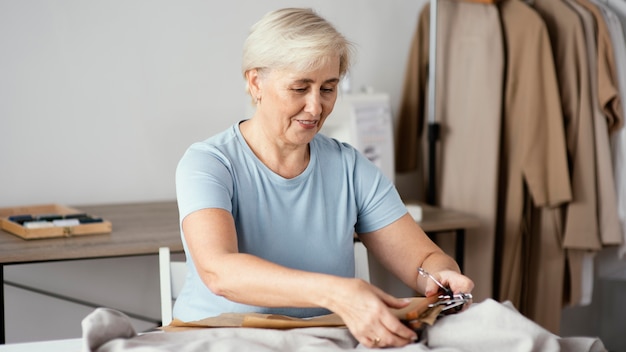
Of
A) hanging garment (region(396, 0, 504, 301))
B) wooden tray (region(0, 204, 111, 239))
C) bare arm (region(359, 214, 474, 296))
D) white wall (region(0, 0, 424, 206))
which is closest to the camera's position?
bare arm (region(359, 214, 474, 296))

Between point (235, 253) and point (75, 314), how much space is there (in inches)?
64.1

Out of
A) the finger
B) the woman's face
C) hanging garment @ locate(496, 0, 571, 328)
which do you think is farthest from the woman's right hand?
hanging garment @ locate(496, 0, 571, 328)

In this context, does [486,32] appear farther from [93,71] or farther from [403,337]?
[403,337]

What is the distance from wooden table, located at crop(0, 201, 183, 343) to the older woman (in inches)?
24.0

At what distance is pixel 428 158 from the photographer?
10.7ft

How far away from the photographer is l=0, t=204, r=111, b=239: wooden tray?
243 cm

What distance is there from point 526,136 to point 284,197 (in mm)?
1479

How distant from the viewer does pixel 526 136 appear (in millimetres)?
3045

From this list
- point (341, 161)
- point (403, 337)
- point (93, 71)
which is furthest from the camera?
point (93, 71)

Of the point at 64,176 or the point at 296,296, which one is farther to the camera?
the point at 64,176

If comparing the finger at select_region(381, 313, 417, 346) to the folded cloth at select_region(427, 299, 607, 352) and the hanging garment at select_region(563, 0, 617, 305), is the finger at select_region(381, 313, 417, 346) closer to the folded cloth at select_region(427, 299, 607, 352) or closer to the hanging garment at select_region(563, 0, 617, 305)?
the folded cloth at select_region(427, 299, 607, 352)

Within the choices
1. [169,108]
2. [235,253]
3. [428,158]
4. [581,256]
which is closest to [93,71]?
[169,108]

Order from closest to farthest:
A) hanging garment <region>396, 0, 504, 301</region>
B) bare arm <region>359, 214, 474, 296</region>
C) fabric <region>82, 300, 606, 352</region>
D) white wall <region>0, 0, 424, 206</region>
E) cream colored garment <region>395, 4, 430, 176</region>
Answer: fabric <region>82, 300, 606, 352</region> → bare arm <region>359, 214, 474, 296</region> → white wall <region>0, 0, 424, 206</region> → hanging garment <region>396, 0, 504, 301</region> → cream colored garment <region>395, 4, 430, 176</region>

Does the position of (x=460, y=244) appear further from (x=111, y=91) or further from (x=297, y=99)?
(x=297, y=99)
